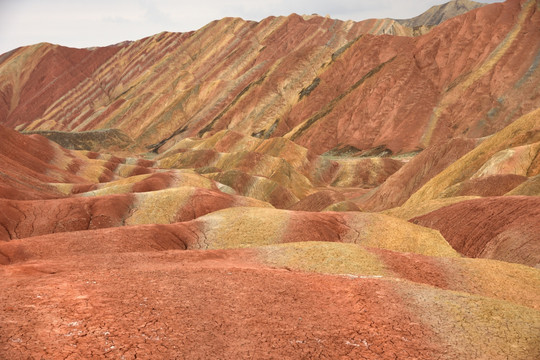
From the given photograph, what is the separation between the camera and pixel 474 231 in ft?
95.8

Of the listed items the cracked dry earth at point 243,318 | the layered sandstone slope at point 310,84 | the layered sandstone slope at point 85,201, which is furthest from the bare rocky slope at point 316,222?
the layered sandstone slope at point 310,84

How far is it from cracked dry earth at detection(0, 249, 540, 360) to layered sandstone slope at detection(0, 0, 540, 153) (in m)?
70.0

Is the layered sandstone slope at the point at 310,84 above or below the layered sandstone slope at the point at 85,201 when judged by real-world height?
above

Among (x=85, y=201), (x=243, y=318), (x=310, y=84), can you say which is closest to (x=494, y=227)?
(x=243, y=318)

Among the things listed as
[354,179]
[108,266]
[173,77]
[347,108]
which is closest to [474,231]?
[108,266]

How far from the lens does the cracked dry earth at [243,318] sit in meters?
9.43

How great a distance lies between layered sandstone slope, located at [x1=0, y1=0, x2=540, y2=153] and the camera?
262 feet

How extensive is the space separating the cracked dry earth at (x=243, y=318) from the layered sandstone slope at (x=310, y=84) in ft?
230

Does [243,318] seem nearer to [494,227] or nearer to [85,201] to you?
[494,227]

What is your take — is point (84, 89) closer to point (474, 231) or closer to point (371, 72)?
point (371, 72)

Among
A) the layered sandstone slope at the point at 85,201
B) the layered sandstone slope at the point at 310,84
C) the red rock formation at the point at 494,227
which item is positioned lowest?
the red rock formation at the point at 494,227

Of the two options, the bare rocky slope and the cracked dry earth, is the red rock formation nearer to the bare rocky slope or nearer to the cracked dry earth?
the bare rocky slope

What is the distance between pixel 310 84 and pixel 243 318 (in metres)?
108

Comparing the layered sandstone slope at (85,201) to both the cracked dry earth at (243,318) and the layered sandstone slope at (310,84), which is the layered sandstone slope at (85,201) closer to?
the cracked dry earth at (243,318)
